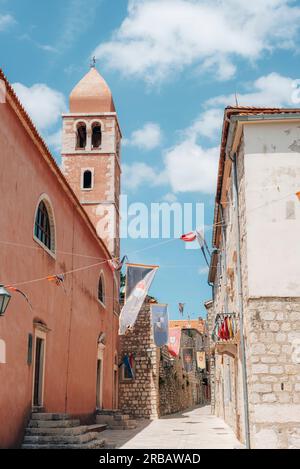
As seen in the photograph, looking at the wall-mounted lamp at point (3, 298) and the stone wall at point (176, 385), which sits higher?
the wall-mounted lamp at point (3, 298)

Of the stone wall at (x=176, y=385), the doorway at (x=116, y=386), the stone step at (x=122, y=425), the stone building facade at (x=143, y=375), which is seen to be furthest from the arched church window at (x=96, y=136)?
the stone step at (x=122, y=425)

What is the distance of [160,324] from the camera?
2430 cm

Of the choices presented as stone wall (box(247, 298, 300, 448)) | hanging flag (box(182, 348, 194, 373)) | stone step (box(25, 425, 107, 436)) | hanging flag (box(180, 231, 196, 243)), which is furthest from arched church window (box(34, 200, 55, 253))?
hanging flag (box(182, 348, 194, 373))

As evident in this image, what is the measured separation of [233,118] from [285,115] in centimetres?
96

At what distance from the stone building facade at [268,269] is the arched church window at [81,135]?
61.0 feet

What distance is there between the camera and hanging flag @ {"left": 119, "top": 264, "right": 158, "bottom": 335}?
1838 centimetres

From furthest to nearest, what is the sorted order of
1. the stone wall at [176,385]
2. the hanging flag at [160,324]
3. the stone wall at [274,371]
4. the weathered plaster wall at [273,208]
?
the stone wall at [176,385] → the hanging flag at [160,324] → the weathered plaster wall at [273,208] → the stone wall at [274,371]

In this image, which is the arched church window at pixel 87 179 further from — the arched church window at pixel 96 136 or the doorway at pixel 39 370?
the doorway at pixel 39 370

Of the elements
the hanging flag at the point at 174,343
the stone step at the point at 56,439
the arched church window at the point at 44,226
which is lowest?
the stone step at the point at 56,439

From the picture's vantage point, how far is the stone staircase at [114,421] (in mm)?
18141

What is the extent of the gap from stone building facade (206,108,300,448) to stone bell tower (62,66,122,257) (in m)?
16.5

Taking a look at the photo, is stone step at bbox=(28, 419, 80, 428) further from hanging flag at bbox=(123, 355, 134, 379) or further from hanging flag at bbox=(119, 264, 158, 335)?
hanging flag at bbox=(123, 355, 134, 379)

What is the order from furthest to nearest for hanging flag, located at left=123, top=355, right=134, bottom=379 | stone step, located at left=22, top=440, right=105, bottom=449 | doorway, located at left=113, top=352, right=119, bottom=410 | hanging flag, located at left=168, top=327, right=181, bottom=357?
1. hanging flag, located at left=168, top=327, right=181, bottom=357
2. hanging flag, located at left=123, top=355, right=134, bottom=379
3. doorway, located at left=113, top=352, right=119, bottom=410
4. stone step, located at left=22, top=440, right=105, bottom=449
